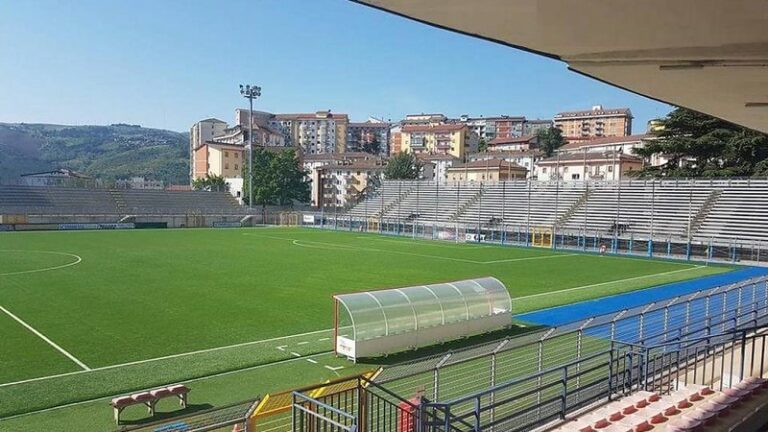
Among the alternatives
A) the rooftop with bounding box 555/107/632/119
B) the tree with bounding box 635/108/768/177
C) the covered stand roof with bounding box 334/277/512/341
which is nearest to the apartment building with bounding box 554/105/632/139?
the rooftop with bounding box 555/107/632/119

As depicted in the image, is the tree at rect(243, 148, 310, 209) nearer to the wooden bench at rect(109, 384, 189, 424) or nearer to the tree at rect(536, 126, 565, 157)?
the tree at rect(536, 126, 565, 157)

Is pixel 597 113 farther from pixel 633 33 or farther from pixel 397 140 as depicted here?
pixel 633 33

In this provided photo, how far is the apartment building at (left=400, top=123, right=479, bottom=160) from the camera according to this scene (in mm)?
123312

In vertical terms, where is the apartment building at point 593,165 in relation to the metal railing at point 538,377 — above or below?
above

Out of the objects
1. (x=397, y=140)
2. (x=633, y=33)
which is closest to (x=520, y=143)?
(x=397, y=140)

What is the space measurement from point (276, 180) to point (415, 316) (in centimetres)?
6792

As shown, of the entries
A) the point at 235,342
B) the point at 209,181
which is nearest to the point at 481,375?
the point at 235,342

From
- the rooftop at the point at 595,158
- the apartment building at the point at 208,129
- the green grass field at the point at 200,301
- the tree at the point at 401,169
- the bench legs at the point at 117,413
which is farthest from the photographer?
the apartment building at the point at 208,129

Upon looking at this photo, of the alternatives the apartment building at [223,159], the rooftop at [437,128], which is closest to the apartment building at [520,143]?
the rooftop at [437,128]

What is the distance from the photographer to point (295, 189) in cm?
8212

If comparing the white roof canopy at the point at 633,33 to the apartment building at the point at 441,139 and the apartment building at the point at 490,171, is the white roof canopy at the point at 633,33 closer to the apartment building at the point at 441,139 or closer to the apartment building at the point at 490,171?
the apartment building at the point at 490,171

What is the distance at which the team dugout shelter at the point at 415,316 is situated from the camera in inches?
501

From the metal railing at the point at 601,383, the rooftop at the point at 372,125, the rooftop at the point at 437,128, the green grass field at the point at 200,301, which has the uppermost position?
the rooftop at the point at 372,125

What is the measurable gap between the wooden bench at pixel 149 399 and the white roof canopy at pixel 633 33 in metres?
7.82
